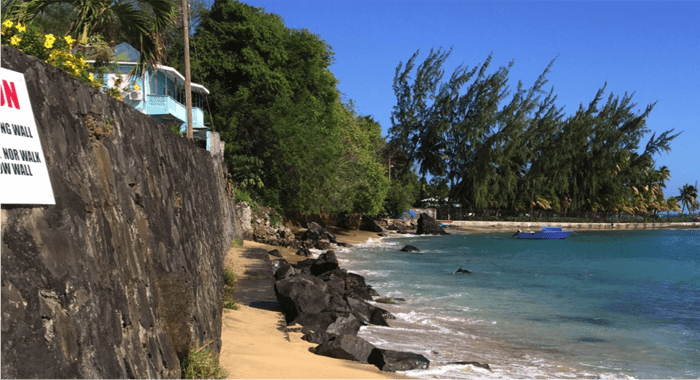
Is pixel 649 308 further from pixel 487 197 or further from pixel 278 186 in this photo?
pixel 487 197

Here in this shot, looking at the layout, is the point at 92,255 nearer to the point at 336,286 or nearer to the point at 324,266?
the point at 336,286

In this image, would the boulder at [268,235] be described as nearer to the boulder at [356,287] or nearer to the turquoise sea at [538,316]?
the turquoise sea at [538,316]

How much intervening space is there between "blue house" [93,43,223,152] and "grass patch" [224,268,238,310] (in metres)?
11.8

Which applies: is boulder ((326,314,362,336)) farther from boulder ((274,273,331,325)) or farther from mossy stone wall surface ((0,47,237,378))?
mossy stone wall surface ((0,47,237,378))

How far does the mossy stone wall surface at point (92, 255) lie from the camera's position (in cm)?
380

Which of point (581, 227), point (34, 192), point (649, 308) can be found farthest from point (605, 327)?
point (581, 227)

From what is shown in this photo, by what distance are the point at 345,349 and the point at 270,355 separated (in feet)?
4.46

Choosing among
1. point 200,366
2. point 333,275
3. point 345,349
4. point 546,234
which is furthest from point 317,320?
point 546,234

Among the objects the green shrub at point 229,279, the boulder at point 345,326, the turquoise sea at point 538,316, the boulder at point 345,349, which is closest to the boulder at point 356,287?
the turquoise sea at point 538,316

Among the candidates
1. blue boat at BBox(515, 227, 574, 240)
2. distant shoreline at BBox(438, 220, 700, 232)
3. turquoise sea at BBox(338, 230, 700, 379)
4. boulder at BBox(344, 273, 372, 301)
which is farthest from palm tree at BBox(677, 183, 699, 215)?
boulder at BBox(344, 273, 372, 301)

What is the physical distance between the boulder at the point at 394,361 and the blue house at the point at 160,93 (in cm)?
1789

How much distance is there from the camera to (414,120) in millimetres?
85562

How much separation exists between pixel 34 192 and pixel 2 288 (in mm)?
633

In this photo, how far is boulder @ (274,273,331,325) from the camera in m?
13.7
